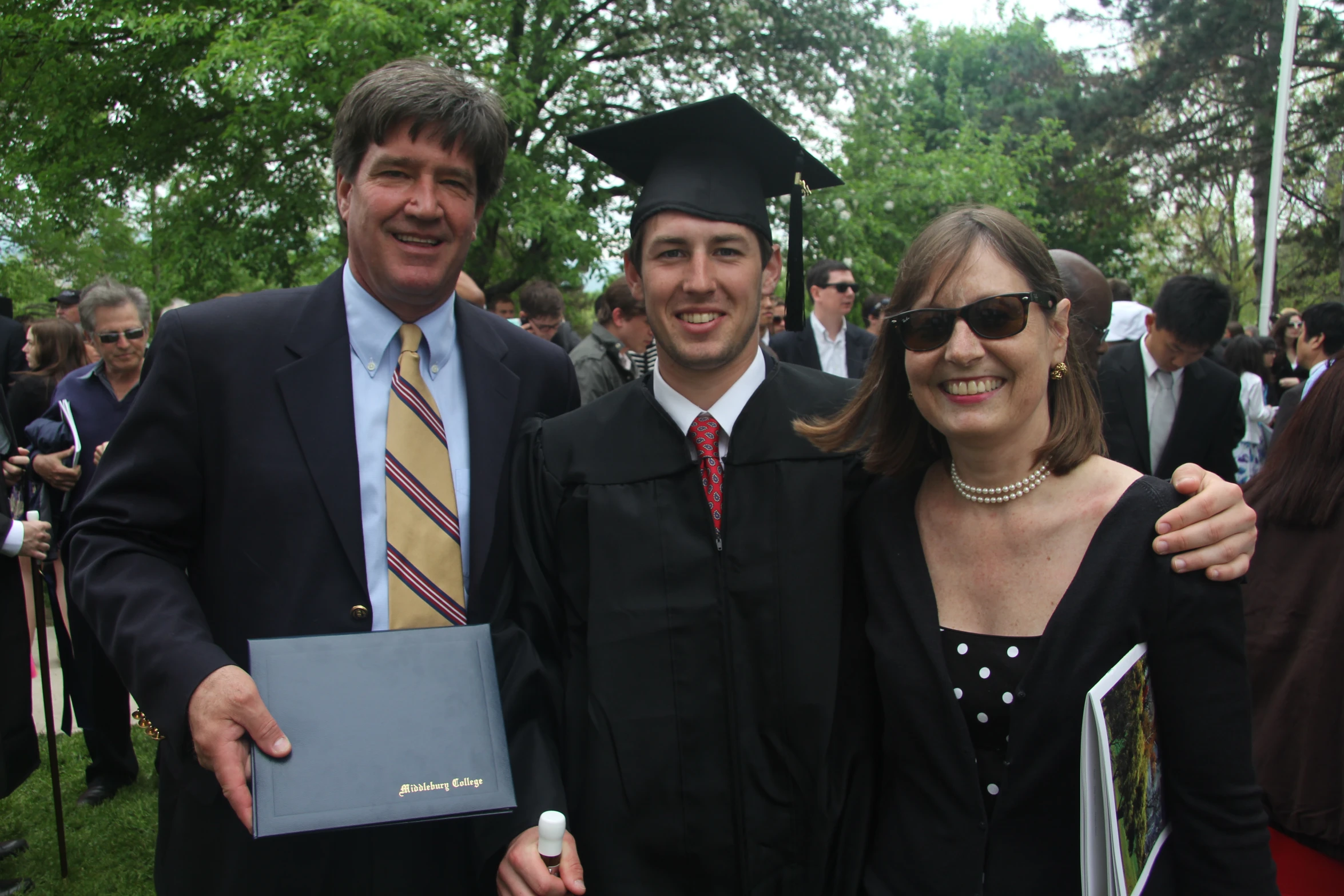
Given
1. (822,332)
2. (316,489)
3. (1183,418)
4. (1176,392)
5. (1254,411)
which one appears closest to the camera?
(316,489)

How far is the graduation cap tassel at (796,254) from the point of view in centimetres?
250

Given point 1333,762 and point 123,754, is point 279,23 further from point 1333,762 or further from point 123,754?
point 1333,762

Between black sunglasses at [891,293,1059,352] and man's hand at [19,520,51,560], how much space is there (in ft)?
10.4

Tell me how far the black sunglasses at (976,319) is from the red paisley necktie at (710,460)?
49 centimetres

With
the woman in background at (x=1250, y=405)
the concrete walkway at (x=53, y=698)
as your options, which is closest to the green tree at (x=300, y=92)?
the concrete walkway at (x=53, y=698)

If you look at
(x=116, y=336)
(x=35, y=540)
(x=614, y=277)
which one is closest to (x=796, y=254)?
(x=35, y=540)

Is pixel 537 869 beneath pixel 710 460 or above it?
beneath

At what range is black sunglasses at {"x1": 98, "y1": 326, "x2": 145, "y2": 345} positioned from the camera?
14.4 feet

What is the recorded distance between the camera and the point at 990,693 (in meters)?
1.69

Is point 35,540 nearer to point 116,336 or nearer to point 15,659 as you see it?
point 15,659

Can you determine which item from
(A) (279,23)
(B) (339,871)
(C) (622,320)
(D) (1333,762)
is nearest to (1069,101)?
(A) (279,23)

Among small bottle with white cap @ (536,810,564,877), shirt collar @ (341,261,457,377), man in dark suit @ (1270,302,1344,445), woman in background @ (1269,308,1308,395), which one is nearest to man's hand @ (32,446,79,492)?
shirt collar @ (341,261,457,377)

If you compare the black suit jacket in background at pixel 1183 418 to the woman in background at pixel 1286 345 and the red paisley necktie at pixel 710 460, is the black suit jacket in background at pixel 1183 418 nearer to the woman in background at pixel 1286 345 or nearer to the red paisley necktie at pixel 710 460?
the red paisley necktie at pixel 710 460

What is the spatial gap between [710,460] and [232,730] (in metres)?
1.05
